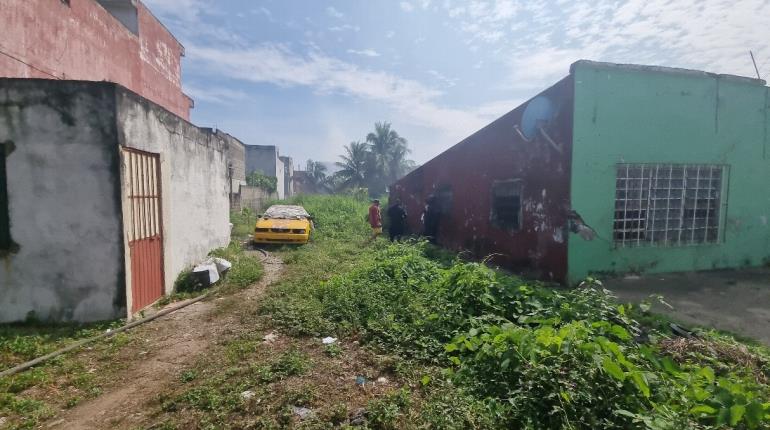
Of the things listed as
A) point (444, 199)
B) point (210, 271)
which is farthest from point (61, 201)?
point (444, 199)

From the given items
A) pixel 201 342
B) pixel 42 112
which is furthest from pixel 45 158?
pixel 201 342

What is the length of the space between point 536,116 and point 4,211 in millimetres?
7969

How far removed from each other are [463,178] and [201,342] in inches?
301

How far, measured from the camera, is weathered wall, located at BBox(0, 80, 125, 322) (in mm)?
4199

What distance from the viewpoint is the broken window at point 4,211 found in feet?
13.8

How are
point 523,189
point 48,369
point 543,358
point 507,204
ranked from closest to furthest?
point 543,358, point 48,369, point 523,189, point 507,204

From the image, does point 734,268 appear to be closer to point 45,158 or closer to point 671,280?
point 671,280

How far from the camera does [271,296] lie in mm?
5422

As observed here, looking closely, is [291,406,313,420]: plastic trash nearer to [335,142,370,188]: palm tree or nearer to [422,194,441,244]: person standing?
[422,194,441,244]: person standing

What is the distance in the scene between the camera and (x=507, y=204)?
7.68 meters

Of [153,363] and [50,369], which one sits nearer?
[50,369]

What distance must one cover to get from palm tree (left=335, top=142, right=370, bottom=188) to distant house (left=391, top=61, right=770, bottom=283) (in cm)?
2569

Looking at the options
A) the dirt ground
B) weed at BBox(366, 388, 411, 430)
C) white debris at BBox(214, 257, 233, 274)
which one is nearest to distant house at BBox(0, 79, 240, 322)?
white debris at BBox(214, 257, 233, 274)

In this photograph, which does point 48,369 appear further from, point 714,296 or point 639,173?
point 639,173
